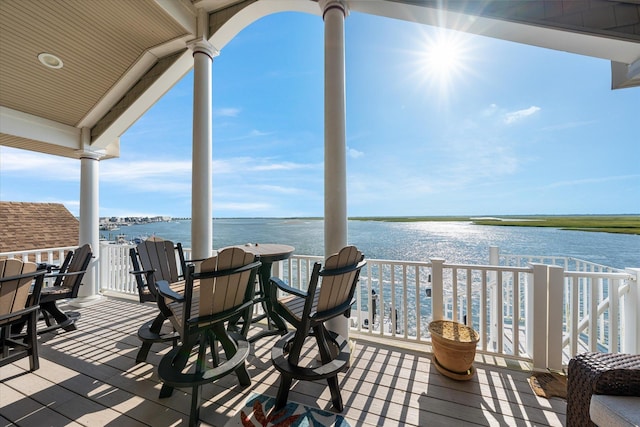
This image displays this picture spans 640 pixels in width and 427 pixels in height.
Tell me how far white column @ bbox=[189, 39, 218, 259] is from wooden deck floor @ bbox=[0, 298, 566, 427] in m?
1.26

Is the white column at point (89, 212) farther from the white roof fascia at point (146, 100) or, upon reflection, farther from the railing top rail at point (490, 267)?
the railing top rail at point (490, 267)

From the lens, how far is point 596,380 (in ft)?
3.96

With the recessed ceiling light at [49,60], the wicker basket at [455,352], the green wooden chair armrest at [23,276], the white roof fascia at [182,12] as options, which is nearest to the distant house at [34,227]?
the recessed ceiling light at [49,60]

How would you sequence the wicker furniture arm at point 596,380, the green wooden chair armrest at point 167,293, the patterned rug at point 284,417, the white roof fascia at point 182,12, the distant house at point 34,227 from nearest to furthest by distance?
the wicker furniture arm at point 596,380 → the patterned rug at point 284,417 → the green wooden chair armrest at point 167,293 → the white roof fascia at point 182,12 → the distant house at point 34,227

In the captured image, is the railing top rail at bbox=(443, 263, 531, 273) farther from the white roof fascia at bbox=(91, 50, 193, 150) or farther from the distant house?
the distant house

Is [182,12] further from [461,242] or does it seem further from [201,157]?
[461,242]

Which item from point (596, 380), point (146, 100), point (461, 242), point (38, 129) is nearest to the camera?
point (596, 380)

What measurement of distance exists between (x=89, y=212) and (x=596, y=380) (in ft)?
20.9

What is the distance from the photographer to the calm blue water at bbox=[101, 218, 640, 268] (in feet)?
29.7

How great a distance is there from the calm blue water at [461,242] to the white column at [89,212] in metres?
1.82

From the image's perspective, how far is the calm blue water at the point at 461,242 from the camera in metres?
9.06

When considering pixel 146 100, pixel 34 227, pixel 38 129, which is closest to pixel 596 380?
pixel 146 100

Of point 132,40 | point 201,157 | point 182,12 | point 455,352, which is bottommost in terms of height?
point 455,352

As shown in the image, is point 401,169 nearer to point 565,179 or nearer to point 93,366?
point 565,179
